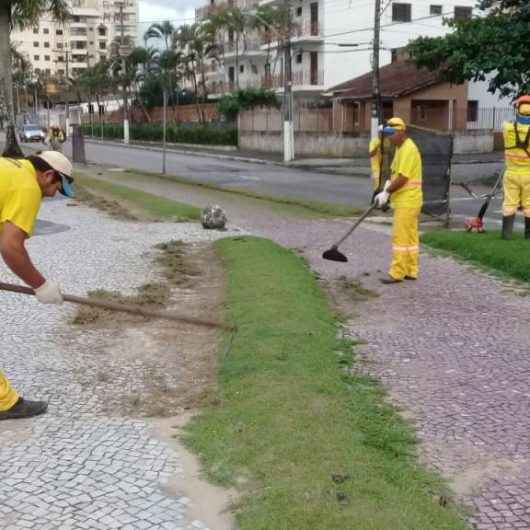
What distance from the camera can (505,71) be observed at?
1878 centimetres

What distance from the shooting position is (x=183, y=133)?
52594mm

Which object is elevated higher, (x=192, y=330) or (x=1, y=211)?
(x=1, y=211)

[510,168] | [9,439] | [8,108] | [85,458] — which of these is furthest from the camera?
[8,108]

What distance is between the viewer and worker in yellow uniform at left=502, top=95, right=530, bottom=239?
9.98m

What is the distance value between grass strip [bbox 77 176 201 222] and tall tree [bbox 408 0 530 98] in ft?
26.4

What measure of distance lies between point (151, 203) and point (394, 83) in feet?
81.0

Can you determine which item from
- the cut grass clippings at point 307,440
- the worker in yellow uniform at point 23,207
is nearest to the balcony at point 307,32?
the cut grass clippings at point 307,440

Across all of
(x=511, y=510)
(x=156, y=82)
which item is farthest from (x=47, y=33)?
(x=511, y=510)

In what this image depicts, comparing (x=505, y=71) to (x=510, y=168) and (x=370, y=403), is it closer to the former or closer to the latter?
(x=510, y=168)

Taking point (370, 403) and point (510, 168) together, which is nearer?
point (370, 403)

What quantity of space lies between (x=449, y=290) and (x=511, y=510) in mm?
4726

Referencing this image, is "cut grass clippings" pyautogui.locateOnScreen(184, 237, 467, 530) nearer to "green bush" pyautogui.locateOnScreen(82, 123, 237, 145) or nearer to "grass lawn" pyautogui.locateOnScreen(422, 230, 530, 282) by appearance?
"grass lawn" pyautogui.locateOnScreen(422, 230, 530, 282)

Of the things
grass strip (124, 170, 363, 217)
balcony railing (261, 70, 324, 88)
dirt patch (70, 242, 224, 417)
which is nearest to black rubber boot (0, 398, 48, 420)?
dirt patch (70, 242, 224, 417)

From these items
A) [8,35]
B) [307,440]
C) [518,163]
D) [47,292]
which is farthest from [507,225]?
[8,35]
